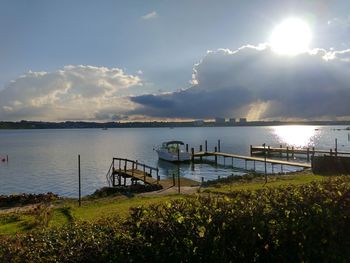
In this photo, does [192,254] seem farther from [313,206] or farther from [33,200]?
[33,200]

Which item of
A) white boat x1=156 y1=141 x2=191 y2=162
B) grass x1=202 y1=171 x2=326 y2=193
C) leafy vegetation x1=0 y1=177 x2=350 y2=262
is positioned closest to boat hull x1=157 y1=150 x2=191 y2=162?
white boat x1=156 y1=141 x2=191 y2=162

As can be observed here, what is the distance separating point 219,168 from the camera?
2466 inches

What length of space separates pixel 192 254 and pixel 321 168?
99.9 feet

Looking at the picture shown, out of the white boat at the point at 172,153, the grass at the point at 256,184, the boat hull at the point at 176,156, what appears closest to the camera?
the grass at the point at 256,184

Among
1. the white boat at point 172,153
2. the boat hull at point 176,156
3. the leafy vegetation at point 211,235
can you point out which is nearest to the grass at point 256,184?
the leafy vegetation at point 211,235

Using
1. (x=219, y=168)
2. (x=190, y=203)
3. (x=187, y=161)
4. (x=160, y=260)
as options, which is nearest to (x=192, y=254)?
(x=160, y=260)

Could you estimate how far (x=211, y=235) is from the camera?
4871 mm

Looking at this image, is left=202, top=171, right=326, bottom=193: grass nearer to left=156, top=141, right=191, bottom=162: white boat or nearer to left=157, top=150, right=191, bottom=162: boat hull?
left=157, top=150, right=191, bottom=162: boat hull

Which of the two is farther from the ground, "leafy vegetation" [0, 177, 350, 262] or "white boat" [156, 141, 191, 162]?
"leafy vegetation" [0, 177, 350, 262]

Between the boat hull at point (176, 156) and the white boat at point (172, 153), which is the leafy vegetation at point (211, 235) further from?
the boat hull at point (176, 156)

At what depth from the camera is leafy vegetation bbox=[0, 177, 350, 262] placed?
4.77 meters

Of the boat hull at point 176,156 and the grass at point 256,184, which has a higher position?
the grass at point 256,184

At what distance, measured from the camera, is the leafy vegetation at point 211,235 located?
477 centimetres

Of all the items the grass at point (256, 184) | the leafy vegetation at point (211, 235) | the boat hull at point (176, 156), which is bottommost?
the boat hull at point (176, 156)
